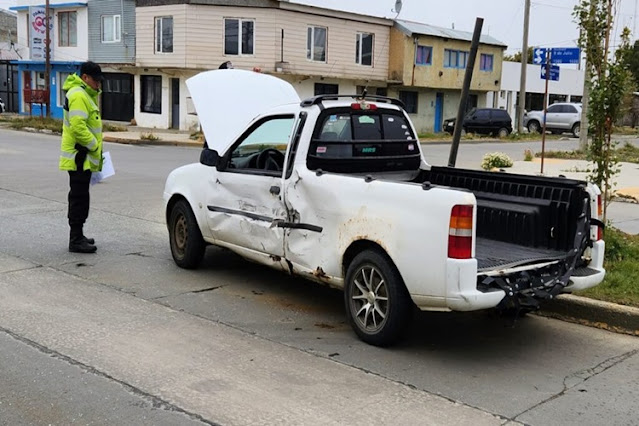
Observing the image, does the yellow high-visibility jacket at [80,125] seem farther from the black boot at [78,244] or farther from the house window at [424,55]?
the house window at [424,55]

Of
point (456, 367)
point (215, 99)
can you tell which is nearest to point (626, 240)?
point (456, 367)

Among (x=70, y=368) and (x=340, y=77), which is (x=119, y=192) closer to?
(x=70, y=368)

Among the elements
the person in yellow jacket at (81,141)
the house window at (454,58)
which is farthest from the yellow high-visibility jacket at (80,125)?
the house window at (454,58)

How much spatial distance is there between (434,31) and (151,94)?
1599 centimetres

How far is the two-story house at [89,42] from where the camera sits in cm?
3547

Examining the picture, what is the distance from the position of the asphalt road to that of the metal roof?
104 ft

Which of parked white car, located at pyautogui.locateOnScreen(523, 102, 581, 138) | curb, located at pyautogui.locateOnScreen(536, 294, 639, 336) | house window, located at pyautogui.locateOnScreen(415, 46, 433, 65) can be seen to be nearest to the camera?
curb, located at pyautogui.locateOnScreen(536, 294, 639, 336)

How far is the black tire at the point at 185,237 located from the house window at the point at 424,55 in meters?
33.5

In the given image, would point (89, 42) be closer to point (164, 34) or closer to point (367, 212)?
point (164, 34)

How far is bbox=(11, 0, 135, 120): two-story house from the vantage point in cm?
3547

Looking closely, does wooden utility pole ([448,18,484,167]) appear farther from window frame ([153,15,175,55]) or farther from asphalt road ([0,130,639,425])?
window frame ([153,15,175,55])

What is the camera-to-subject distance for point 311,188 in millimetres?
6039

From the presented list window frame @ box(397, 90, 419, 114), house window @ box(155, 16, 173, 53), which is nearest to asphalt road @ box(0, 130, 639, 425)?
house window @ box(155, 16, 173, 53)

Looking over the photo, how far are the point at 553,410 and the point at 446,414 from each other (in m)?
0.69
